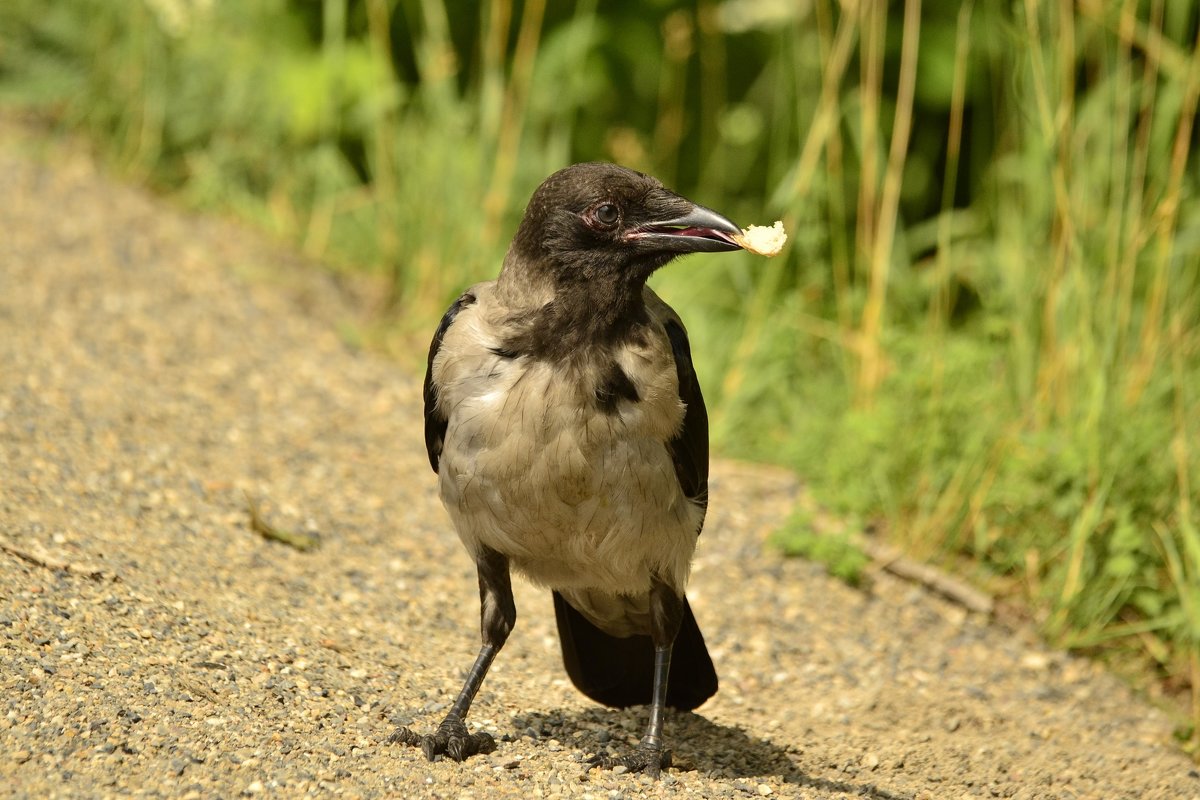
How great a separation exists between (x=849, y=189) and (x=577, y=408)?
15.6ft

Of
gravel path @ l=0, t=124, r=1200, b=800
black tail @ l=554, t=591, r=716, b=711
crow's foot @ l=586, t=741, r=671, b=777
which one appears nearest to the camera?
gravel path @ l=0, t=124, r=1200, b=800

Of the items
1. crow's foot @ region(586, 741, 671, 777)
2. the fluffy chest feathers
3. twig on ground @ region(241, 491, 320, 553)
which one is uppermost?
the fluffy chest feathers

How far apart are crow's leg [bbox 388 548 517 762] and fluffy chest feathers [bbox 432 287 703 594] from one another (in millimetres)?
129

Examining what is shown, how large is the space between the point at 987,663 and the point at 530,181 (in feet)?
12.8

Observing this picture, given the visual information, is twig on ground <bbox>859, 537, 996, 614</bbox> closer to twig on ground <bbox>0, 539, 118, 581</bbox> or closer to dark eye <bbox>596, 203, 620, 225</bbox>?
dark eye <bbox>596, 203, 620, 225</bbox>

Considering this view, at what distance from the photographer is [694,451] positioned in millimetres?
4293

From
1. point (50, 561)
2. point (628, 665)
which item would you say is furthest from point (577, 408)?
point (50, 561)

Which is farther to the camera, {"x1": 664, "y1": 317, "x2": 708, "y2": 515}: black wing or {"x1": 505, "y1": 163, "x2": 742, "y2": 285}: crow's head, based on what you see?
{"x1": 664, "y1": 317, "x2": 708, "y2": 515}: black wing

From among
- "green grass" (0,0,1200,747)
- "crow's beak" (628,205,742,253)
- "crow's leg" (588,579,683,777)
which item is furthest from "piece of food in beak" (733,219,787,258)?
"green grass" (0,0,1200,747)

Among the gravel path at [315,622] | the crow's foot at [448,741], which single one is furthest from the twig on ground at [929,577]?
the crow's foot at [448,741]

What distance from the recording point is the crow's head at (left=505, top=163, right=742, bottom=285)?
4.01 metres

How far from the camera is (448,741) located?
4023 mm

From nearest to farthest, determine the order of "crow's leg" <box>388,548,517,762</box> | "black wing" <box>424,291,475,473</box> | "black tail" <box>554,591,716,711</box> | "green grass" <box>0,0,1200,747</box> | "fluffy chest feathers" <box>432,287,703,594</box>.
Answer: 1. "fluffy chest feathers" <box>432,287,703,594</box>
2. "crow's leg" <box>388,548,517,762</box>
3. "black wing" <box>424,291,475,473</box>
4. "black tail" <box>554,591,716,711</box>
5. "green grass" <box>0,0,1200,747</box>

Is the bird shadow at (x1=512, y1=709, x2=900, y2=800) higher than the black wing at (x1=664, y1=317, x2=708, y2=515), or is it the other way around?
the black wing at (x1=664, y1=317, x2=708, y2=515)
